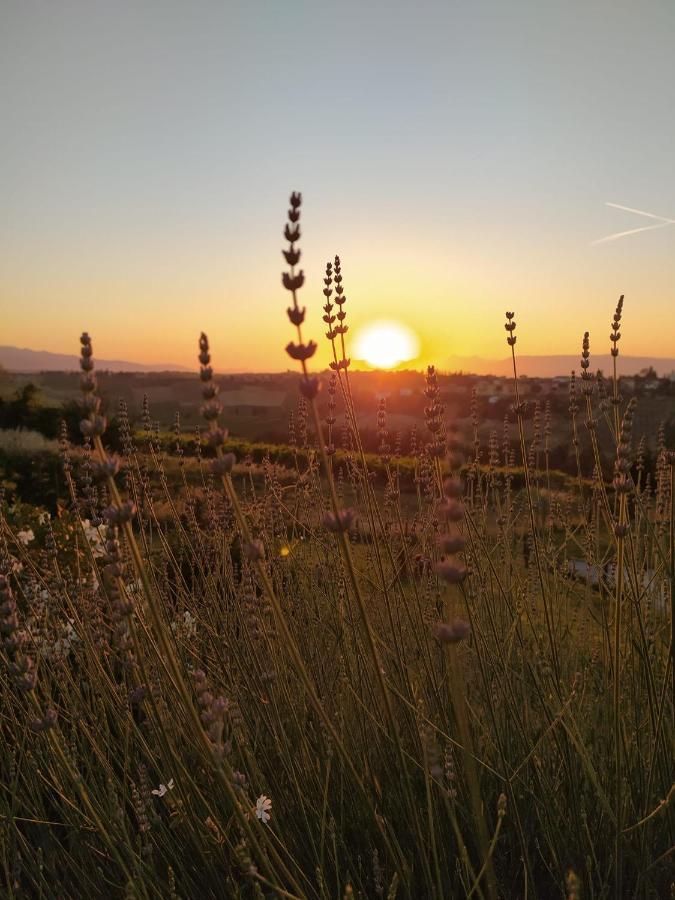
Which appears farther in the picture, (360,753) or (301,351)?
(360,753)

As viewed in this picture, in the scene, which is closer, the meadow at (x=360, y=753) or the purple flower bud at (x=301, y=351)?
the purple flower bud at (x=301, y=351)

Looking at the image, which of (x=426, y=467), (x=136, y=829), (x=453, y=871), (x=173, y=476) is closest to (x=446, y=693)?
(x=453, y=871)

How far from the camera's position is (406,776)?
1.92 metres

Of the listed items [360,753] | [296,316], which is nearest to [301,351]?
[296,316]

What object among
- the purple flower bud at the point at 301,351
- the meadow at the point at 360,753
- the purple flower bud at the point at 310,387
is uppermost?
the purple flower bud at the point at 301,351

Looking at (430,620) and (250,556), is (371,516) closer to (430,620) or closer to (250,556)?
(430,620)

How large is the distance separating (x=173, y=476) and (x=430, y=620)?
407 inches

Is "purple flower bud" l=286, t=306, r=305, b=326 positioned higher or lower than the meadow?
higher

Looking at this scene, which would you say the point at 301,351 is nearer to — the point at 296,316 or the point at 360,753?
the point at 296,316

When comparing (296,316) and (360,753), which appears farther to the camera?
(360,753)

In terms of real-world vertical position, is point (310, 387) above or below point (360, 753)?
above

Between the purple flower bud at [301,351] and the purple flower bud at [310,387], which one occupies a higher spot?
the purple flower bud at [301,351]

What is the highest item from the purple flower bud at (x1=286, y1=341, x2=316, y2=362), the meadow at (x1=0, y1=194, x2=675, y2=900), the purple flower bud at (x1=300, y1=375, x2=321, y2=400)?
the purple flower bud at (x1=286, y1=341, x2=316, y2=362)

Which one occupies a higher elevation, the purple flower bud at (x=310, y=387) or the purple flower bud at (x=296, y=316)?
the purple flower bud at (x=296, y=316)
